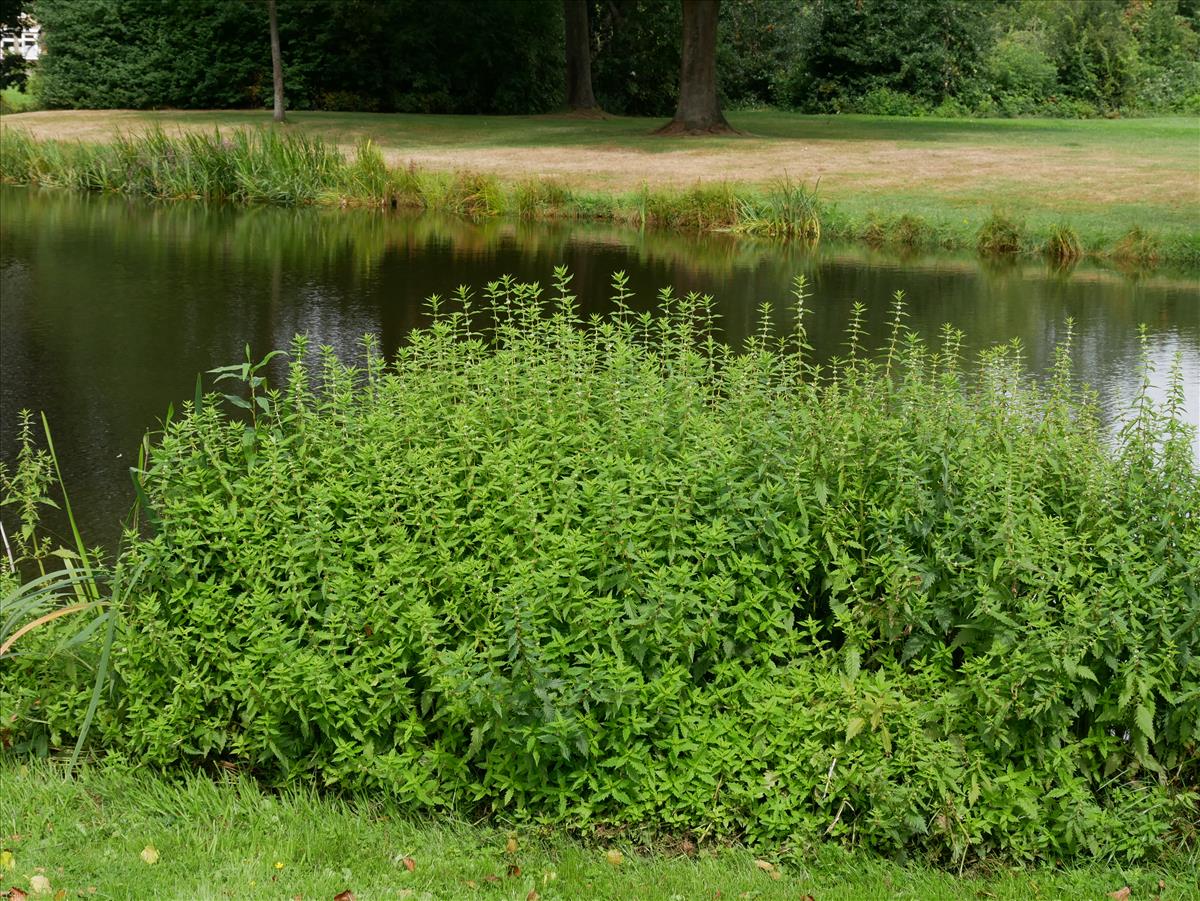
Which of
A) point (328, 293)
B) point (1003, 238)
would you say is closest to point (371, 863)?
point (328, 293)

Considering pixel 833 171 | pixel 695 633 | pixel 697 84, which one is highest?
pixel 697 84

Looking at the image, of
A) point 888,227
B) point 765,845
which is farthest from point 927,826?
point 888,227

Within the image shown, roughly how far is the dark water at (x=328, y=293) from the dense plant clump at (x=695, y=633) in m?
3.57

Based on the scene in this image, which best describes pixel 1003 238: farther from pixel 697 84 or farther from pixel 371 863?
pixel 371 863

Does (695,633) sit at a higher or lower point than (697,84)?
lower

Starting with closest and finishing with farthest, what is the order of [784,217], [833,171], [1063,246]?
[1063,246]
[784,217]
[833,171]

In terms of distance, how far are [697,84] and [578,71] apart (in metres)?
9.05

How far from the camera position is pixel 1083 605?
495 cm

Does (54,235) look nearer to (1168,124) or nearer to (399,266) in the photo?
(399,266)

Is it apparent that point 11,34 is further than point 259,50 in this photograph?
Yes

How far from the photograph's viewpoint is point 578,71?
141 ft

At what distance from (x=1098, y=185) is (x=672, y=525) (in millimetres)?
23200

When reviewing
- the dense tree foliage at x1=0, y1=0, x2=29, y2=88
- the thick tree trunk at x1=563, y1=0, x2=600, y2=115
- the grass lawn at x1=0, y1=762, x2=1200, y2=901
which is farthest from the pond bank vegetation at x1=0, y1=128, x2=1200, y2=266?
the grass lawn at x1=0, y1=762, x2=1200, y2=901

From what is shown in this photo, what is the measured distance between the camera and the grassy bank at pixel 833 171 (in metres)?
22.5
